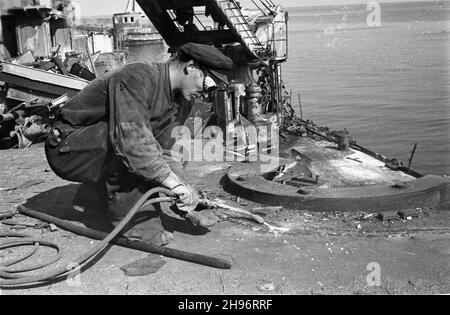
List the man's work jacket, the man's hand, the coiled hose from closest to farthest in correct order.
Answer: the coiled hose → the man's work jacket → the man's hand

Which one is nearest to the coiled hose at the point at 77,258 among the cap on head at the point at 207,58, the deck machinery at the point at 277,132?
the cap on head at the point at 207,58

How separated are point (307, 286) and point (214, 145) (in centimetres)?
656

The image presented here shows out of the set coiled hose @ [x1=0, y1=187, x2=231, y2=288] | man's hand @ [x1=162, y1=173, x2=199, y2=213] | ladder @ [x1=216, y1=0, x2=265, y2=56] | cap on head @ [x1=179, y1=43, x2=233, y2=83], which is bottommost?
coiled hose @ [x1=0, y1=187, x2=231, y2=288]

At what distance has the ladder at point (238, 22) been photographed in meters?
12.9

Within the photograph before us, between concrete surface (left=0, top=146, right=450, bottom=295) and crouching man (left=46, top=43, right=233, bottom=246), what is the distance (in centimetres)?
42

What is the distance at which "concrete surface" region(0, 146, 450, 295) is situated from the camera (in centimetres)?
380

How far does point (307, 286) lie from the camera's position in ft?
12.5

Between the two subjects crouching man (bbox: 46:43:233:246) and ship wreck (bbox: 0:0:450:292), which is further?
ship wreck (bbox: 0:0:450:292)

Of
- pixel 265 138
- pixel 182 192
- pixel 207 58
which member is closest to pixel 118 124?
pixel 182 192

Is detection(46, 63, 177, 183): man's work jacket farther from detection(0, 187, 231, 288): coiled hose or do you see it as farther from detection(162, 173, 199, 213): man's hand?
detection(0, 187, 231, 288): coiled hose

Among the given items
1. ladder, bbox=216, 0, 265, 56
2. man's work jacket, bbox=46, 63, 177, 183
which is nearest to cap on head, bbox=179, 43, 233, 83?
man's work jacket, bbox=46, 63, 177, 183

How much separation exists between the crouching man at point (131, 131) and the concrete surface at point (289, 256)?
42cm

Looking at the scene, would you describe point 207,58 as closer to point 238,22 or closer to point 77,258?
point 77,258

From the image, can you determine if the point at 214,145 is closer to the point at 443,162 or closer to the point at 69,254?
the point at 69,254
